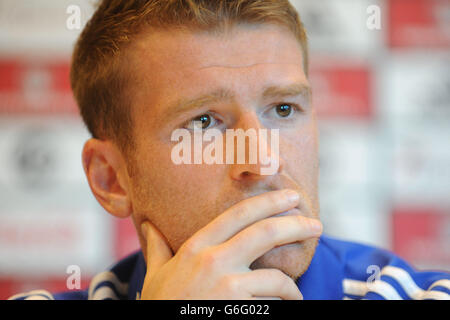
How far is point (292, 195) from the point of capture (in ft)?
3.07

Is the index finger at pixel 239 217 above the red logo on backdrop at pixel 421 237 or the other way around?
above

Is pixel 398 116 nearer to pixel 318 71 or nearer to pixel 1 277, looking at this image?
pixel 318 71

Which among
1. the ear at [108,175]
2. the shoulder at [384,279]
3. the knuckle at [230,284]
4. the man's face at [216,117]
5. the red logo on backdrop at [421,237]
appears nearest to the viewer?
the knuckle at [230,284]

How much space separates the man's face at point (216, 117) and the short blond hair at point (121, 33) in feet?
0.11

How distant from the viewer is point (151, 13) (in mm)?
1119

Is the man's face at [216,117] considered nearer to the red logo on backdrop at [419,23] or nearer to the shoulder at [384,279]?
the shoulder at [384,279]

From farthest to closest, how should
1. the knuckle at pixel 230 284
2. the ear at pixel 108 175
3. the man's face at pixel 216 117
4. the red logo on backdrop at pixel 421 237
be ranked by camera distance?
the red logo on backdrop at pixel 421 237 → the ear at pixel 108 175 → the man's face at pixel 216 117 → the knuckle at pixel 230 284

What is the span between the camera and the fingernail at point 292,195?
0.93m

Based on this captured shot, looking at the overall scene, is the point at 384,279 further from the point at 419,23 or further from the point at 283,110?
the point at 419,23

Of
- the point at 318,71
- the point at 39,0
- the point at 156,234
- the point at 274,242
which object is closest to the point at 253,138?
the point at 274,242

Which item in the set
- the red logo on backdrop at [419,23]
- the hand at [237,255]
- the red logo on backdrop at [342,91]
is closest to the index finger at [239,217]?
the hand at [237,255]

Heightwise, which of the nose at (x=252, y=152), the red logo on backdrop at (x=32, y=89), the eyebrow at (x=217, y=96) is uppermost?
the red logo on backdrop at (x=32, y=89)
